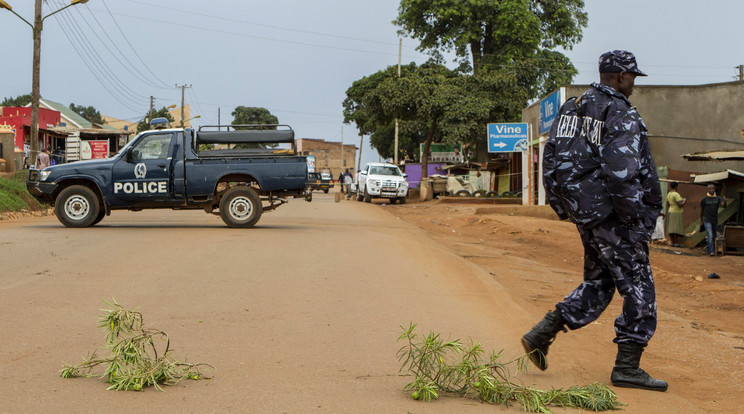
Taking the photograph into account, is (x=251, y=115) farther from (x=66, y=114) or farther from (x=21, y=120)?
(x=21, y=120)

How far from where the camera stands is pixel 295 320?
6.18 meters

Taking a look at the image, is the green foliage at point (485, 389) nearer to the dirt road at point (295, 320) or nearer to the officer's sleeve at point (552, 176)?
the dirt road at point (295, 320)

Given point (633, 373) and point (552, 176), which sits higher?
point (552, 176)

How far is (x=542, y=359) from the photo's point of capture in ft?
15.6

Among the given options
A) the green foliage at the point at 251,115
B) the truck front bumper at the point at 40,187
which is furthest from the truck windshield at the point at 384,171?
the green foliage at the point at 251,115

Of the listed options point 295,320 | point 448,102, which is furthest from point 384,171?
point 295,320

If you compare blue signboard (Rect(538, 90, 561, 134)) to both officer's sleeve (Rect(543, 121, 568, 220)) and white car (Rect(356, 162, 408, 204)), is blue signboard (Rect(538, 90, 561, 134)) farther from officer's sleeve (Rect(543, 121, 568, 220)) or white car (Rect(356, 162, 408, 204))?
officer's sleeve (Rect(543, 121, 568, 220))

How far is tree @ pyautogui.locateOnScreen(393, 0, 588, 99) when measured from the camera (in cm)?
4628

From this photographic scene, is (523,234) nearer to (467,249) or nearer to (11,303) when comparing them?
(467,249)

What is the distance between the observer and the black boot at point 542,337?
185 inches

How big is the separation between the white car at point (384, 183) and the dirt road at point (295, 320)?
21673 millimetres

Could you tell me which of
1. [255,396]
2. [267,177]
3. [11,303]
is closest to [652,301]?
[255,396]

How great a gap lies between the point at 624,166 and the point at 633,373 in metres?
1.20

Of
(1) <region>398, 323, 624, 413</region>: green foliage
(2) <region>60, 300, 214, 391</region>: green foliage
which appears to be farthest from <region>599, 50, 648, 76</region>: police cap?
(2) <region>60, 300, 214, 391</region>: green foliage
